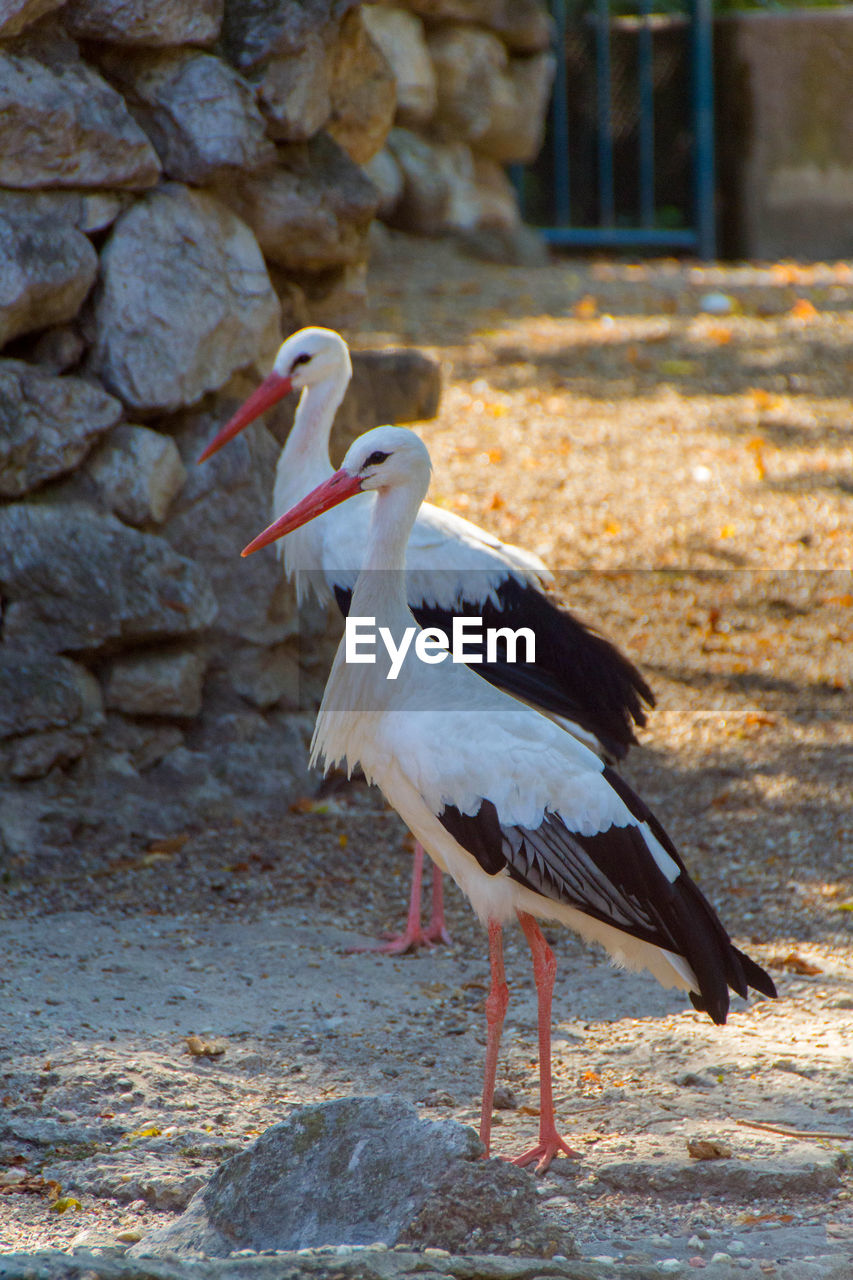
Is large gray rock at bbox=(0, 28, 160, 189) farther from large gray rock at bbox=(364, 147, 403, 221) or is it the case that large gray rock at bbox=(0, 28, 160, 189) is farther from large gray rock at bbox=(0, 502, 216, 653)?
large gray rock at bbox=(364, 147, 403, 221)

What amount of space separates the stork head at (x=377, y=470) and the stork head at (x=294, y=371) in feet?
4.05

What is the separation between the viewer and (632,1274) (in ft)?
7.18

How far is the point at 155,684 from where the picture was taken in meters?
4.56

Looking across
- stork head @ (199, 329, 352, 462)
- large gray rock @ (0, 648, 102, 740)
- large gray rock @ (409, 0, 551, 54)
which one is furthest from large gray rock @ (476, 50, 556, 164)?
large gray rock @ (0, 648, 102, 740)

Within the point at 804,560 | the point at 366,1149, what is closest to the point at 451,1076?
the point at 366,1149

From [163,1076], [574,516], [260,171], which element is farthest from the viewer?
[574,516]

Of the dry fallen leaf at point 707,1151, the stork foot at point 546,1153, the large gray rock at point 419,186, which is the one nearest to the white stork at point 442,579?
the stork foot at point 546,1153

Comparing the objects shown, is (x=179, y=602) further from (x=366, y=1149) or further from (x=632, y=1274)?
(x=632, y=1274)

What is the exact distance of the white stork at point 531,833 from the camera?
9.88 feet

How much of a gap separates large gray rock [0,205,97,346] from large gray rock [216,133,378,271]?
2.04 feet

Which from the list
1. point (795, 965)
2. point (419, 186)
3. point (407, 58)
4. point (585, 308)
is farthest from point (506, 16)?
point (795, 965)

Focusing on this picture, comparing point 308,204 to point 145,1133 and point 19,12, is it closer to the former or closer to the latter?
point 19,12

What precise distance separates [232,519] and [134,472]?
42 centimetres

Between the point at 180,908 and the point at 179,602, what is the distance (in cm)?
94
